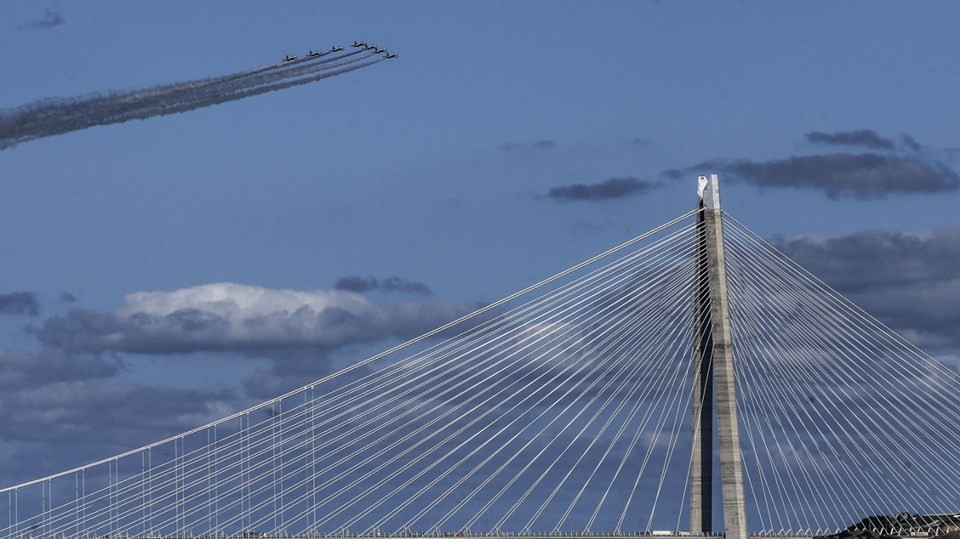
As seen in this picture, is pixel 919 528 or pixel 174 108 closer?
pixel 174 108

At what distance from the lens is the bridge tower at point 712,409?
4294 inches

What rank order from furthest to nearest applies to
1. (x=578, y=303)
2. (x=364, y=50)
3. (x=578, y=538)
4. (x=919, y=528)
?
(x=919, y=528) → (x=578, y=538) → (x=578, y=303) → (x=364, y=50)

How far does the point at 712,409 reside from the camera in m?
111

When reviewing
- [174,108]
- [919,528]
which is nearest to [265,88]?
[174,108]

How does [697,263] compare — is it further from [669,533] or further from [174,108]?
[174,108]

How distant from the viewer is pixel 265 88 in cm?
9356

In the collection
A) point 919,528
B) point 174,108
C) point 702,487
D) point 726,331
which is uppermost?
point 174,108

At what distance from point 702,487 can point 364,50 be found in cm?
3192

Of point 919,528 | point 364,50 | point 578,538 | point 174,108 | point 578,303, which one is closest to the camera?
point 174,108

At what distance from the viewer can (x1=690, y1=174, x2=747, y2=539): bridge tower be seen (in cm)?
10906

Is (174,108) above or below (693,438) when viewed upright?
above

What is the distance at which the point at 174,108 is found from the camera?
89062 mm

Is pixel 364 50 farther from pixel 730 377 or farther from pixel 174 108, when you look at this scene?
pixel 730 377

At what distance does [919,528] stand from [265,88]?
67076mm
